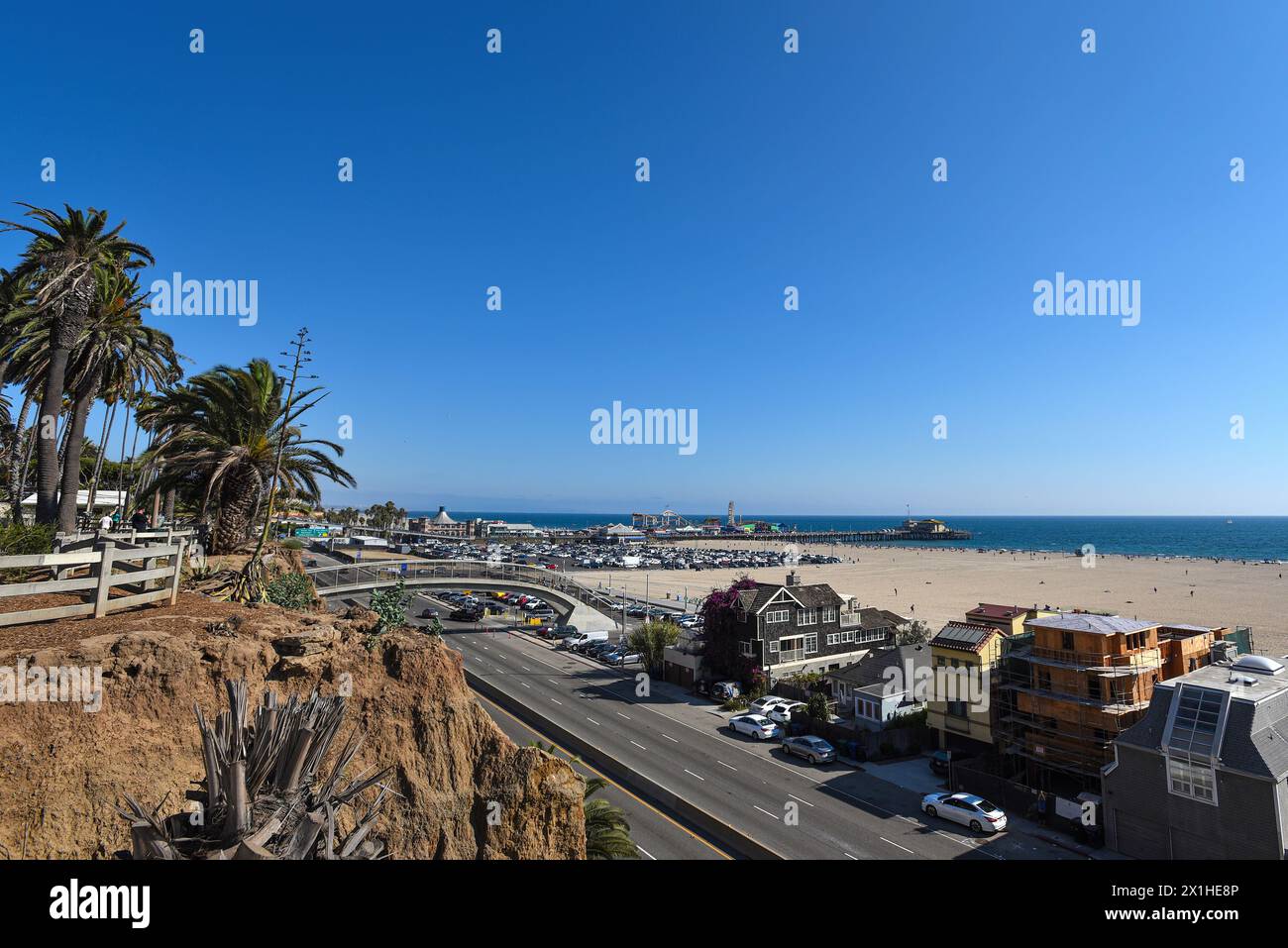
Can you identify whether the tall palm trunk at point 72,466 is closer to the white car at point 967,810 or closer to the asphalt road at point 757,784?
the asphalt road at point 757,784

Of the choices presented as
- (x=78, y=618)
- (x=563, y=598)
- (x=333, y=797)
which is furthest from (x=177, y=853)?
(x=563, y=598)

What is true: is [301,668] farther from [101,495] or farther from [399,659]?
[101,495]

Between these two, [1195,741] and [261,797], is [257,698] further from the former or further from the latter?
[1195,741]

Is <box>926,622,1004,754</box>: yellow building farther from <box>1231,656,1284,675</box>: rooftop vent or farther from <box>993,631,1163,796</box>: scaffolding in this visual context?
<box>1231,656,1284,675</box>: rooftop vent

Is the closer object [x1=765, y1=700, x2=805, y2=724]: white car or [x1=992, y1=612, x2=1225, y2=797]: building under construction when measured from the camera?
[x1=992, y1=612, x2=1225, y2=797]: building under construction

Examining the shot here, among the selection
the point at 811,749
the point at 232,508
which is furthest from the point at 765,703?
the point at 232,508

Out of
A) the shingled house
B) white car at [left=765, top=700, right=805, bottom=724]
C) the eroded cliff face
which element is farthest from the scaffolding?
the eroded cliff face

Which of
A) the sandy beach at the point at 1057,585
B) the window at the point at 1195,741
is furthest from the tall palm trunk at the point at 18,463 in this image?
the sandy beach at the point at 1057,585
